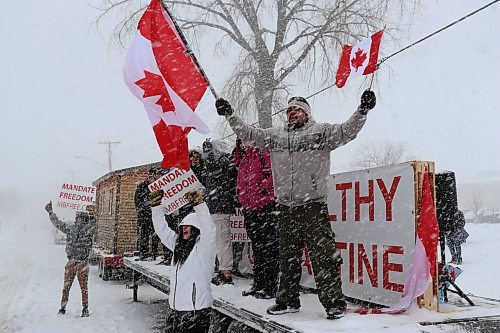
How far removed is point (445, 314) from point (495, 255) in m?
12.4

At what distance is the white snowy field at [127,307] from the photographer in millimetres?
3727

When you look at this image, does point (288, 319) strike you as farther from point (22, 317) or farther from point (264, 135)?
point (22, 317)

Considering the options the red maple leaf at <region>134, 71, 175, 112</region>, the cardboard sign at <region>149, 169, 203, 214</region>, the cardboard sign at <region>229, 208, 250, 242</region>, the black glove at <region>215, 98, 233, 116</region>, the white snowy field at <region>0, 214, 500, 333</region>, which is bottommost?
the white snowy field at <region>0, 214, 500, 333</region>

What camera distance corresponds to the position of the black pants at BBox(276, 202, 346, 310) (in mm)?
3912

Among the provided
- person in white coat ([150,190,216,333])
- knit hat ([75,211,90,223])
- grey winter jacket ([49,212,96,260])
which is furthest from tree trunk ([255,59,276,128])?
person in white coat ([150,190,216,333])

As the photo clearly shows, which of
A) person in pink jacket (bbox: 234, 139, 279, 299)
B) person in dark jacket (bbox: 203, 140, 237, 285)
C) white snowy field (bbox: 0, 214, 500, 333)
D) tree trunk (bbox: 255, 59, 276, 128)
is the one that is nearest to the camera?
white snowy field (bbox: 0, 214, 500, 333)

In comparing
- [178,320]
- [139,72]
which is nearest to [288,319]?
[178,320]

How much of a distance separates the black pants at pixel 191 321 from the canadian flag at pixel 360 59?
3.00m

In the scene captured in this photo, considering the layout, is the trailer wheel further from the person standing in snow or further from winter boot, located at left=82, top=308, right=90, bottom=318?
winter boot, located at left=82, top=308, right=90, bottom=318

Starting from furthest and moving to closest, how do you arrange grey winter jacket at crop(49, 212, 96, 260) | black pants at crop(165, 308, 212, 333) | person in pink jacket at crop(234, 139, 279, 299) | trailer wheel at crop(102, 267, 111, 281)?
1. trailer wheel at crop(102, 267, 111, 281)
2. grey winter jacket at crop(49, 212, 96, 260)
3. person in pink jacket at crop(234, 139, 279, 299)
4. black pants at crop(165, 308, 212, 333)

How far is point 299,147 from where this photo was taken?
409cm

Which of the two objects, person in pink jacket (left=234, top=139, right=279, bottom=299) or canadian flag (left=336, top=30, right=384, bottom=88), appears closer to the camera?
person in pink jacket (left=234, top=139, right=279, bottom=299)

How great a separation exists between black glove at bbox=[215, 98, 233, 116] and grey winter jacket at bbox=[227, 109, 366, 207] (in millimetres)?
55

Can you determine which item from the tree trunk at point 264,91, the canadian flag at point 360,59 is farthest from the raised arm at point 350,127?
the tree trunk at point 264,91
